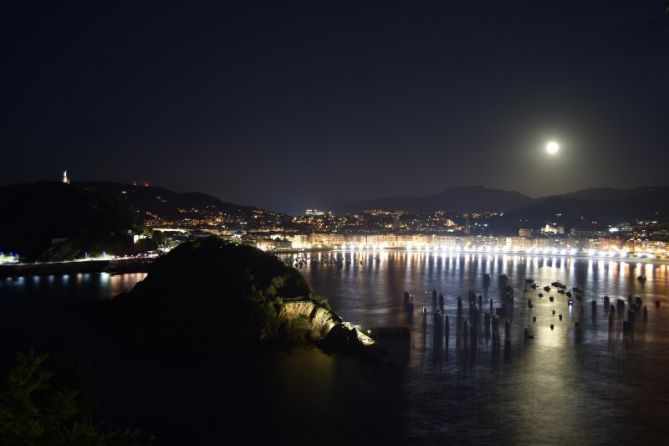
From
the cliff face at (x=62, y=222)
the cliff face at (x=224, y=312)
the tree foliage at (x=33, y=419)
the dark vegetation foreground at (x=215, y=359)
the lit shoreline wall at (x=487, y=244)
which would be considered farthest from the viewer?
the lit shoreline wall at (x=487, y=244)

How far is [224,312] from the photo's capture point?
2259 cm

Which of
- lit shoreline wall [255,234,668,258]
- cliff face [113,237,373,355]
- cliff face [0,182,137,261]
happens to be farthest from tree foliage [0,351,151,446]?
lit shoreline wall [255,234,668,258]

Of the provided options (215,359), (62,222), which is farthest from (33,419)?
(62,222)

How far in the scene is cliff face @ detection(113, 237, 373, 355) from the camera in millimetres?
21984

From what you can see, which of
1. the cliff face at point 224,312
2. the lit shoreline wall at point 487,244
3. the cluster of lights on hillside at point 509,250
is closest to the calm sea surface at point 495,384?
the cliff face at point 224,312

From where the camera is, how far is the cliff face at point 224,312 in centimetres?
2198

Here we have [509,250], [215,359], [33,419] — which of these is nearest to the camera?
[33,419]

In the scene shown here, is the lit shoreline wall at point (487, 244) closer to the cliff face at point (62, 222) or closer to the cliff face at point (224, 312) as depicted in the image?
the cliff face at point (62, 222)

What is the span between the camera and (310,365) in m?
19.9

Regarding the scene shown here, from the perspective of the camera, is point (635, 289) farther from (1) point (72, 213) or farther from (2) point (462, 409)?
(1) point (72, 213)

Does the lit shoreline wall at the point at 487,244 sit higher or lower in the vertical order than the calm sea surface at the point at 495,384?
higher

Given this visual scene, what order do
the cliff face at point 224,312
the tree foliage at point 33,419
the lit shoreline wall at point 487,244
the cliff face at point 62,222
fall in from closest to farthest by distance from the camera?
the tree foliage at point 33,419 → the cliff face at point 224,312 → the cliff face at point 62,222 → the lit shoreline wall at point 487,244

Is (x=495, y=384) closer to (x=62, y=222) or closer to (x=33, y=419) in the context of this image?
(x=33, y=419)

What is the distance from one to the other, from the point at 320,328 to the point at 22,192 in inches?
2835
